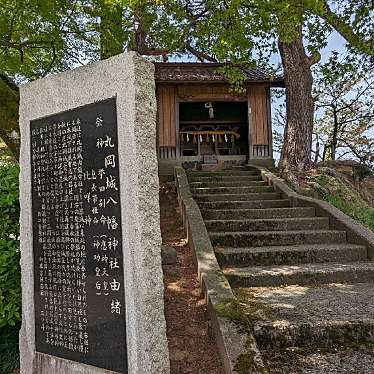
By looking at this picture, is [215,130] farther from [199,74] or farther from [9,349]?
[9,349]

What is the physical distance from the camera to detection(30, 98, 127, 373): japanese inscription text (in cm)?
272

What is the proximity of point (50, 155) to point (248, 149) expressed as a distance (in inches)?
433

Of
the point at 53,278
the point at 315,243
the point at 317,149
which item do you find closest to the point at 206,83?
the point at 315,243

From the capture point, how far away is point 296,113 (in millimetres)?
10547

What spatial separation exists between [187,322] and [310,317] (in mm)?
1298

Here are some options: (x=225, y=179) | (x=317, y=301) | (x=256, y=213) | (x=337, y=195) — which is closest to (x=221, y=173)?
(x=225, y=179)

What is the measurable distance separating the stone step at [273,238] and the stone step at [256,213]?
107 centimetres

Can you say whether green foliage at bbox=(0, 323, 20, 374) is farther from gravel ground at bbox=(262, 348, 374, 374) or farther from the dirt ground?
gravel ground at bbox=(262, 348, 374, 374)

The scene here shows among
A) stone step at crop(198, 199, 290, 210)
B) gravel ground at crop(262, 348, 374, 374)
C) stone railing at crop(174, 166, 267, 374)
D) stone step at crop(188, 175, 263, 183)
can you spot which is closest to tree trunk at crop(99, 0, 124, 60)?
stone step at crop(188, 175, 263, 183)

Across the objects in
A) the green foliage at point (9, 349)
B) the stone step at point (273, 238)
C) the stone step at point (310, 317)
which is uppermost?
the stone step at point (273, 238)

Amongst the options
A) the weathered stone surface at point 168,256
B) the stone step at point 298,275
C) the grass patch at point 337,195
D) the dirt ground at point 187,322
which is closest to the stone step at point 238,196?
the grass patch at point 337,195

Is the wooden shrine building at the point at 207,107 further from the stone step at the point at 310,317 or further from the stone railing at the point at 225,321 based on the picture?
the stone step at the point at 310,317

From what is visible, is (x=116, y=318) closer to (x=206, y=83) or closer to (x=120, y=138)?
(x=120, y=138)

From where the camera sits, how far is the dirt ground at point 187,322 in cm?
335
